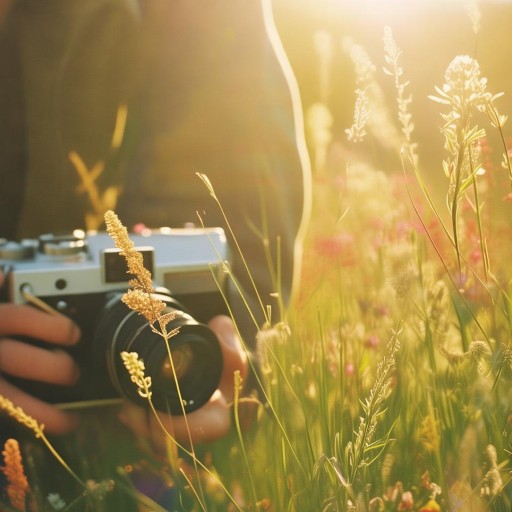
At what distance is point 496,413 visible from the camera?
2.14ft

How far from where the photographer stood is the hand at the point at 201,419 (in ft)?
3.22

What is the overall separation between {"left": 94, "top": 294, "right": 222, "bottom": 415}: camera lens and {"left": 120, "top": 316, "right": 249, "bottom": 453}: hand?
0.04 metres

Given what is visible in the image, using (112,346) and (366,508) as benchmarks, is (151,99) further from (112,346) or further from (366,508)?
(366,508)

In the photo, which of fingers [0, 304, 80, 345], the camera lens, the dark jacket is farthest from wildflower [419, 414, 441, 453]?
the dark jacket

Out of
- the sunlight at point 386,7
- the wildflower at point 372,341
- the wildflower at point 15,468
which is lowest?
the wildflower at point 372,341

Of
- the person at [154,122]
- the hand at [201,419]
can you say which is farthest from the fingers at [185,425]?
the person at [154,122]

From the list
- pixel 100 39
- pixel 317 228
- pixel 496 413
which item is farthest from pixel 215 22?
pixel 496 413

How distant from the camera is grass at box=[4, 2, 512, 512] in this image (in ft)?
1.87

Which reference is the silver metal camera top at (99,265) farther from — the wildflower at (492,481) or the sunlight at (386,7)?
the wildflower at (492,481)

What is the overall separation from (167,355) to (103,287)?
283 mm

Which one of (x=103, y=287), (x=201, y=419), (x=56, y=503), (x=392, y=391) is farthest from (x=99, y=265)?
(x=392, y=391)

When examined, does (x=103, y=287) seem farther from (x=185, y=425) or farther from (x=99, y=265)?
(x=185, y=425)

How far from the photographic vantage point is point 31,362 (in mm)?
1075

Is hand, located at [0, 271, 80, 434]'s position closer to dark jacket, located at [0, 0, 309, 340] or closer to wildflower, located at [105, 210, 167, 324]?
dark jacket, located at [0, 0, 309, 340]
